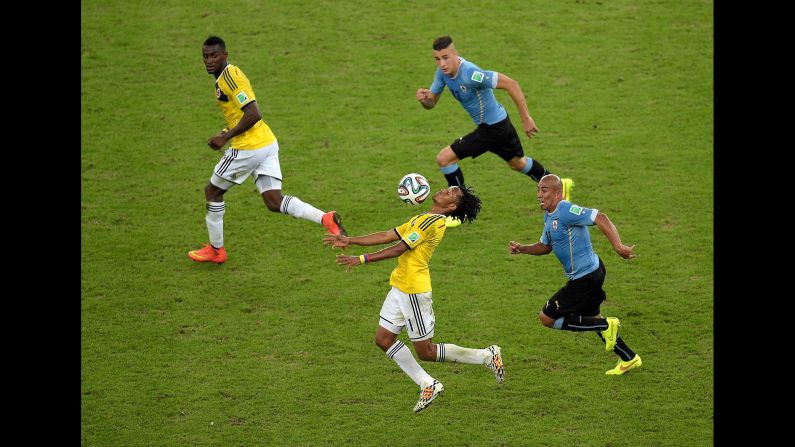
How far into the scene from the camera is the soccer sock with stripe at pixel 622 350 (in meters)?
10.5

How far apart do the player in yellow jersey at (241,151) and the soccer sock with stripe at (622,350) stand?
3.43 metres

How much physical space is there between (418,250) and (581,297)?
5.98ft

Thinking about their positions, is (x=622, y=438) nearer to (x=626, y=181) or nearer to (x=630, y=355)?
(x=630, y=355)

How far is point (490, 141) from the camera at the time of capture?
13.1 m

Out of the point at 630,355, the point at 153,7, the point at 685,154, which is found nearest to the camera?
the point at 630,355

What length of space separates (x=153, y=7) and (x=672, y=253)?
11156 millimetres

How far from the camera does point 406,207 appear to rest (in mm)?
14047

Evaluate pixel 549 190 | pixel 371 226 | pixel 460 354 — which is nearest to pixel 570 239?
pixel 549 190

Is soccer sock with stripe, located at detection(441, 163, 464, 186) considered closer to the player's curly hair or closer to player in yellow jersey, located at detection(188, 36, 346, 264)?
player in yellow jersey, located at detection(188, 36, 346, 264)

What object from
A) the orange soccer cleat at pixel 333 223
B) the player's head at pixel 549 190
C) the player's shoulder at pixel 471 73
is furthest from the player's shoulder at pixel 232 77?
the player's head at pixel 549 190

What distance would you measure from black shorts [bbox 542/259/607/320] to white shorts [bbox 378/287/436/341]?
1.41 metres

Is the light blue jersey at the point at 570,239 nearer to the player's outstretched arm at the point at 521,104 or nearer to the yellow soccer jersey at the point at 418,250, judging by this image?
the yellow soccer jersey at the point at 418,250

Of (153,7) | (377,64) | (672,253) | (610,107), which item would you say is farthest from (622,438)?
(153,7)

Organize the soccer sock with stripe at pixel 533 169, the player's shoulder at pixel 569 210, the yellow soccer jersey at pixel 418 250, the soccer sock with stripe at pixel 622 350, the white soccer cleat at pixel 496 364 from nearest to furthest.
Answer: the yellow soccer jersey at pixel 418 250, the player's shoulder at pixel 569 210, the white soccer cleat at pixel 496 364, the soccer sock with stripe at pixel 622 350, the soccer sock with stripe at pixel 533 169
